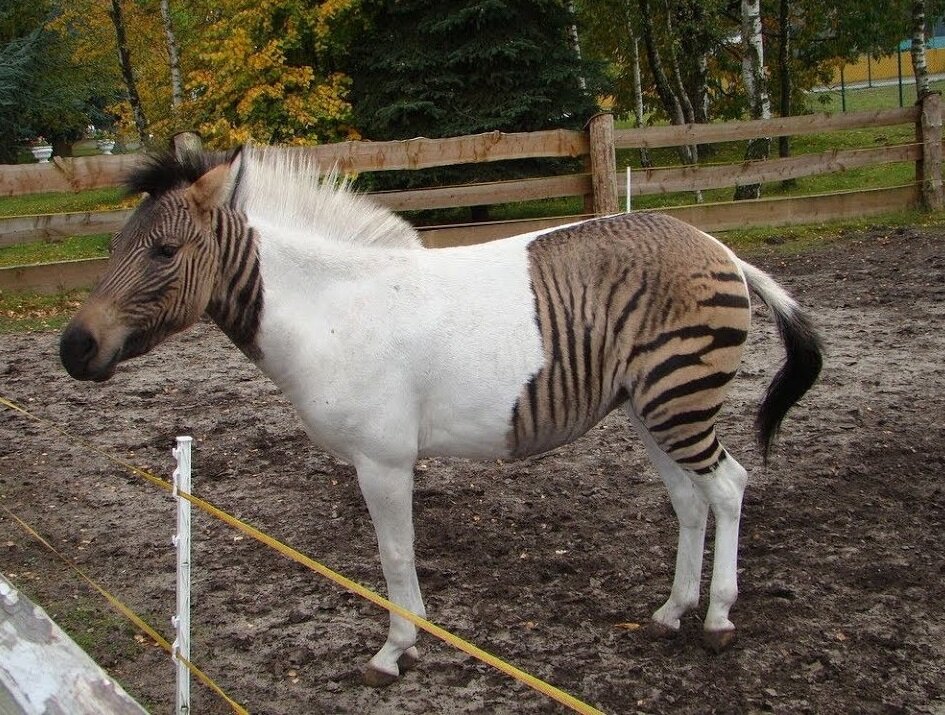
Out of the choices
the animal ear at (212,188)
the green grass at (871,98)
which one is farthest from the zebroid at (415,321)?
the green grass at (871,98)

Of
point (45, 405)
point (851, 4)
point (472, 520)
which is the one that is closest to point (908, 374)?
point (472, 520)

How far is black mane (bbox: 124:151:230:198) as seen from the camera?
3.27 metres

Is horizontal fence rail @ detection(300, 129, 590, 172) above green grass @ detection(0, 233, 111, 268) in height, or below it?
above

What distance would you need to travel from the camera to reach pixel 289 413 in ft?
21.9

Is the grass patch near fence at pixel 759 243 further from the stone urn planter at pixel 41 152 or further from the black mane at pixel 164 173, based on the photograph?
the stone urn planter at pixel 41 152

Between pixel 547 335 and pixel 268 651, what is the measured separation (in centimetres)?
176

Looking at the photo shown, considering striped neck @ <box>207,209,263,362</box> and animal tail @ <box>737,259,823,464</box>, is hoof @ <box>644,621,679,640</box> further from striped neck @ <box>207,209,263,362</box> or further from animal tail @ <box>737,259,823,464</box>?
striped neck @ <box>207,209,263,362</box>

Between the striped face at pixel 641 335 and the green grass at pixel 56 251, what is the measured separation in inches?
436

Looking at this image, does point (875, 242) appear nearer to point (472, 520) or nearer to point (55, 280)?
point (472, 520)

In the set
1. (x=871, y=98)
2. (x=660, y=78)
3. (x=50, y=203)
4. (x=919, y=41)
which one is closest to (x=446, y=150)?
(x=660, y=78)

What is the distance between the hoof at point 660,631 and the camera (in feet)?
12.2

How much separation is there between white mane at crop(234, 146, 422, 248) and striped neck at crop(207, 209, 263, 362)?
0.10 m

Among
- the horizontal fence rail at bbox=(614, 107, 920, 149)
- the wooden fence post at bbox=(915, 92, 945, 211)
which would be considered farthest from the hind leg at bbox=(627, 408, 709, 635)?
the wooden fence post at bbox=(915, 92, 945, 211)

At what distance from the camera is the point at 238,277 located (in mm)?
3350
